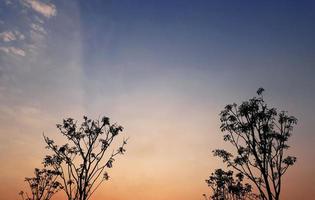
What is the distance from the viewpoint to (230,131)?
100 feet

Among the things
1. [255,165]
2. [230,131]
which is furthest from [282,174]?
[230,131]

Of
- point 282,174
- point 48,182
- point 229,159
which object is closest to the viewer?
point 282,174

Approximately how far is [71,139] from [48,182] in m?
23.6

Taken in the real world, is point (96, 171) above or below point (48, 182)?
below

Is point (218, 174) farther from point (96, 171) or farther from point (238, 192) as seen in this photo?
point (96, 171)

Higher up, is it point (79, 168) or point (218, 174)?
point (218, 174)

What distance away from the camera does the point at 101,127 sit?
29.4m

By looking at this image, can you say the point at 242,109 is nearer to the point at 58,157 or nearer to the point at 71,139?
the point at 71,139

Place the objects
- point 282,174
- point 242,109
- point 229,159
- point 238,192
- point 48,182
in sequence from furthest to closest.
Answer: point 238,192 < point 48,182 < point 229,159 < point 242,109 < point 282,174

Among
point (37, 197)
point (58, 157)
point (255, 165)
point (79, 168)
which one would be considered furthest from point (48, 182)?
point (255, 165)

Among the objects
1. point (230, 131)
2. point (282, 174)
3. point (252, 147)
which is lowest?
point (282, 174)

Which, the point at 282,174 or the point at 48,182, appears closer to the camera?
the point at 282,174

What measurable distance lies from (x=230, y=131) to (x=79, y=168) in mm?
14262

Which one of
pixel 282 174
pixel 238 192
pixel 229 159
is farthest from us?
pixel 238 192
